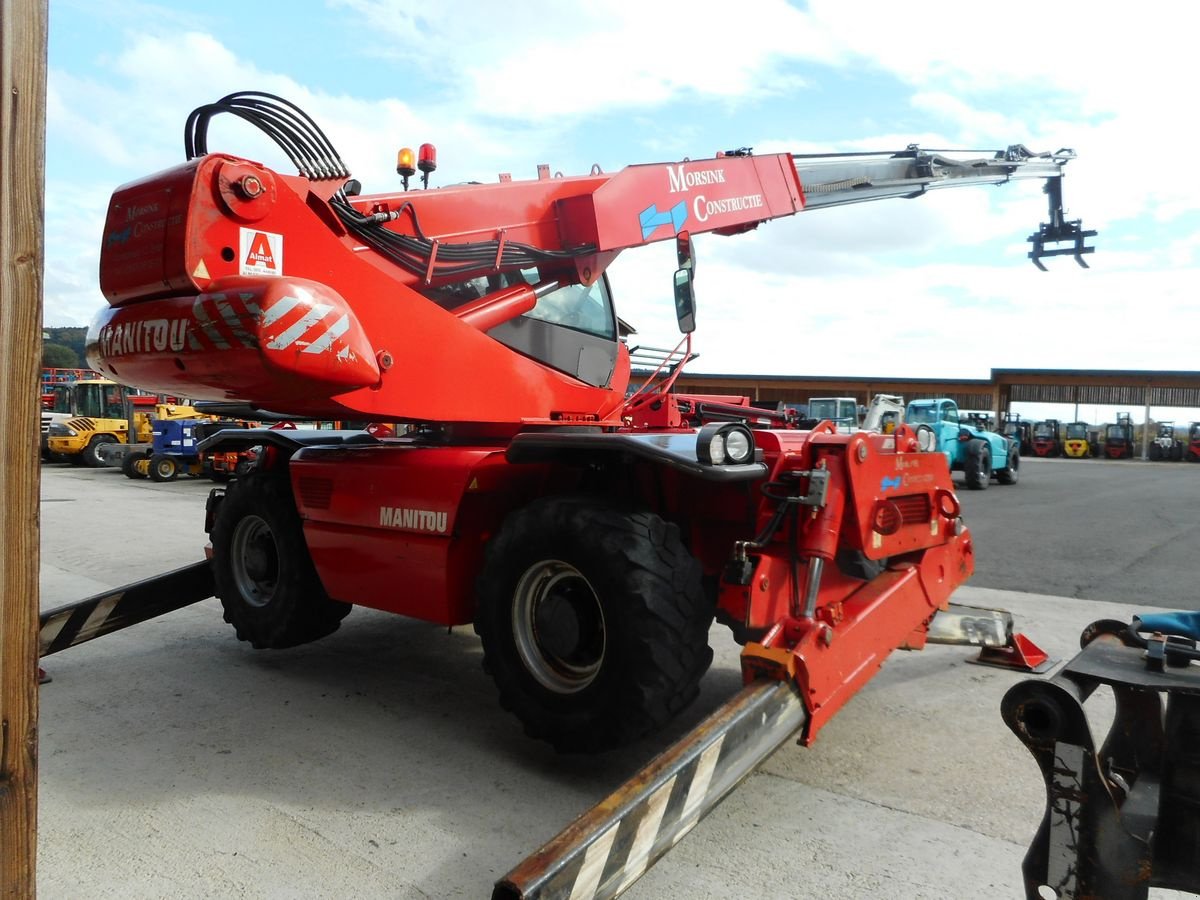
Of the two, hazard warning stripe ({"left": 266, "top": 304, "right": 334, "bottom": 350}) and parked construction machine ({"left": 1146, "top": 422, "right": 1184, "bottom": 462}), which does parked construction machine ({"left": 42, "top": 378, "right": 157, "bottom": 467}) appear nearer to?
hazard warning stripe ({"left": 266, "top": 304, "right": 334, "bottom": 350})

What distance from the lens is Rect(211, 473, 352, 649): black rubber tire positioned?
5102mm

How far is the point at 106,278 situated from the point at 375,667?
→ 2717mm

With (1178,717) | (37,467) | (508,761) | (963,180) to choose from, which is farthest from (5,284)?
(963,180)

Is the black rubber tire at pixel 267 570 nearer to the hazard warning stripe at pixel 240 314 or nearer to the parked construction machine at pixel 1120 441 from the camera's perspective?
the hazard warning stripe at pixel 240 314

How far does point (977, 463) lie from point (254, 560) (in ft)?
55.0

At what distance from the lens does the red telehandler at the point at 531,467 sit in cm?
330

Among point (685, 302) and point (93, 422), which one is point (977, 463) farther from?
point (93, 422)

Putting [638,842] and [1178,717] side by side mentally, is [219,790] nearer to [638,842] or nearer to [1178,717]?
[638,842]

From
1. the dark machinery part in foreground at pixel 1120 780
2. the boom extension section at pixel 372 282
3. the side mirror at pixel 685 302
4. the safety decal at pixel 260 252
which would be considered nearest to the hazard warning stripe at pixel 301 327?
the boom extension section at pixel 372 282

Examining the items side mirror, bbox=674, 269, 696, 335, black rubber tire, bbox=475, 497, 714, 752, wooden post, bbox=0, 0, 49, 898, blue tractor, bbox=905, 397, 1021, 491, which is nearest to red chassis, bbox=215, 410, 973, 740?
black rubber tire, bbox=475, 497, 714, 752

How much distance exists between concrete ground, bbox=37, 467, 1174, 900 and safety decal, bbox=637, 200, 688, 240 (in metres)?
2.68

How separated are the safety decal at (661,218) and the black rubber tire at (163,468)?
64.5ft

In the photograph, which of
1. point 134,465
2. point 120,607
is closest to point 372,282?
point 120,607

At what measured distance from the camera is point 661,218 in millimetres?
5148
